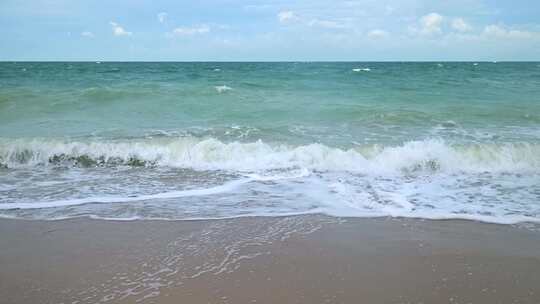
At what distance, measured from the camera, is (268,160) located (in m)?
8.78

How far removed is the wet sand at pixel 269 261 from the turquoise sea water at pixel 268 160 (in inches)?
20.2

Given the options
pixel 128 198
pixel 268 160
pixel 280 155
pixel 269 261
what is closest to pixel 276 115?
pixel 280 155

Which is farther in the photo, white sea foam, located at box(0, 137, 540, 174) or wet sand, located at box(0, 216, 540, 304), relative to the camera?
white sea foam, located at box(0, 137, 540, 174)


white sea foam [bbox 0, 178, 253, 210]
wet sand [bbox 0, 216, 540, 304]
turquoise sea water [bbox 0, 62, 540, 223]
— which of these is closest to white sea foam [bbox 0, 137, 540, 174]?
turquoise sea water [bbox 0, 62, 540, 223]

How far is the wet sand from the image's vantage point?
11.6 ft

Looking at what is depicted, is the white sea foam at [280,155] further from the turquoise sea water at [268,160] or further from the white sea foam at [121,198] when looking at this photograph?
the white sea foam at [121,198]

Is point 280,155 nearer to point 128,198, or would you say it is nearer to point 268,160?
point 268,160

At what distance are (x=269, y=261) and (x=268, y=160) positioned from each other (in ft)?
15.4

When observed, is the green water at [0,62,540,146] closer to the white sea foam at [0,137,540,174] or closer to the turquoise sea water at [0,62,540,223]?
the turquoise sea water at [0,62,540,223]

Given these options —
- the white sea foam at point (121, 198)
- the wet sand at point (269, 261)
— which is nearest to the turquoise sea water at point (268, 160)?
the white sea foam at point (121, 198)

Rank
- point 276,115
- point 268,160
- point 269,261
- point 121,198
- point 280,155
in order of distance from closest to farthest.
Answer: point 269,261 < point 121,198 < point 268,160 < point 280,155 < point 276,115

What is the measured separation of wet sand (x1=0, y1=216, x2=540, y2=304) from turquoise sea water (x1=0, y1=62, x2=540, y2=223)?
51cm

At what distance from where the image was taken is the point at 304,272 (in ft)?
12.8

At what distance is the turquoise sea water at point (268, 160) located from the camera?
19.8ft
